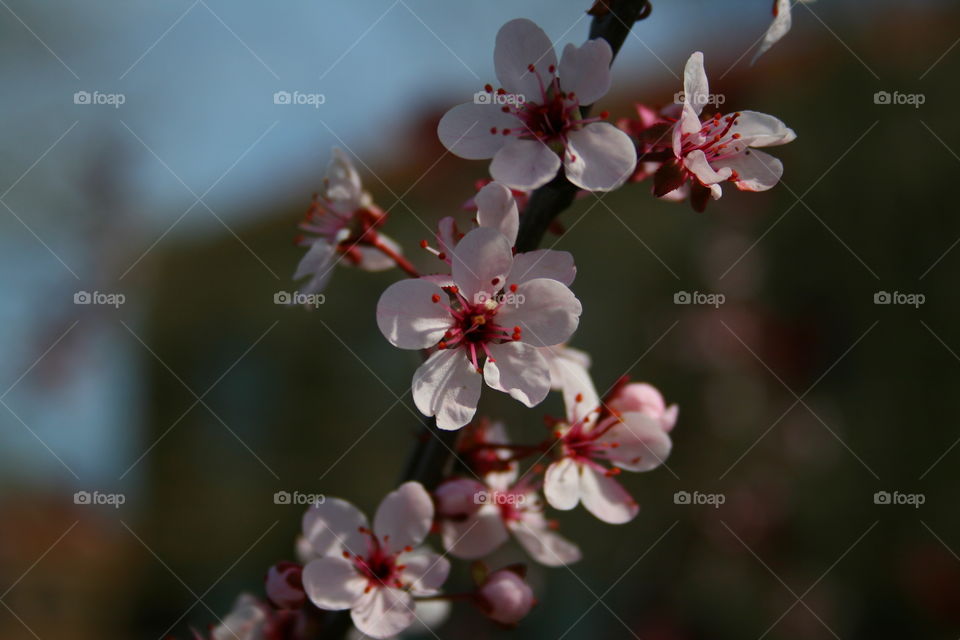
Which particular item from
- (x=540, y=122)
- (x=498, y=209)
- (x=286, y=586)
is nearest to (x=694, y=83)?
(x=540, y=122)

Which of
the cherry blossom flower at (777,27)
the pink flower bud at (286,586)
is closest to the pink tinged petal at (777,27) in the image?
the cherry blossom flower at (777,27)

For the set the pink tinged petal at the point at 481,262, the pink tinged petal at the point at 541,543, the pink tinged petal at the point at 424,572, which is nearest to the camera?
the pink tinged petal at the point at 481,262

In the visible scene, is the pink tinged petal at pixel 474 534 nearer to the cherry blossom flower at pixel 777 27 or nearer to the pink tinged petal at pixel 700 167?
the pink tinged petal at pixel 700 167

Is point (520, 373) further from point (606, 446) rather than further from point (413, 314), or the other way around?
point (606, 446)

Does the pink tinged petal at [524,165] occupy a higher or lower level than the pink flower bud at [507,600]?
higher

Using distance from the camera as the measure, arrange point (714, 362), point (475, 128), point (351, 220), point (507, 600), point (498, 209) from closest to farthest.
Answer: point (498, 209) → point (475, 128) → point (507, 600) → point (351, 220) → point (714, 362)

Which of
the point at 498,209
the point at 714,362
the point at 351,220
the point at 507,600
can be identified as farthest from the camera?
the point at 714,362

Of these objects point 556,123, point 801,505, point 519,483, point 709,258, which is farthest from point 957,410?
point 556,123
